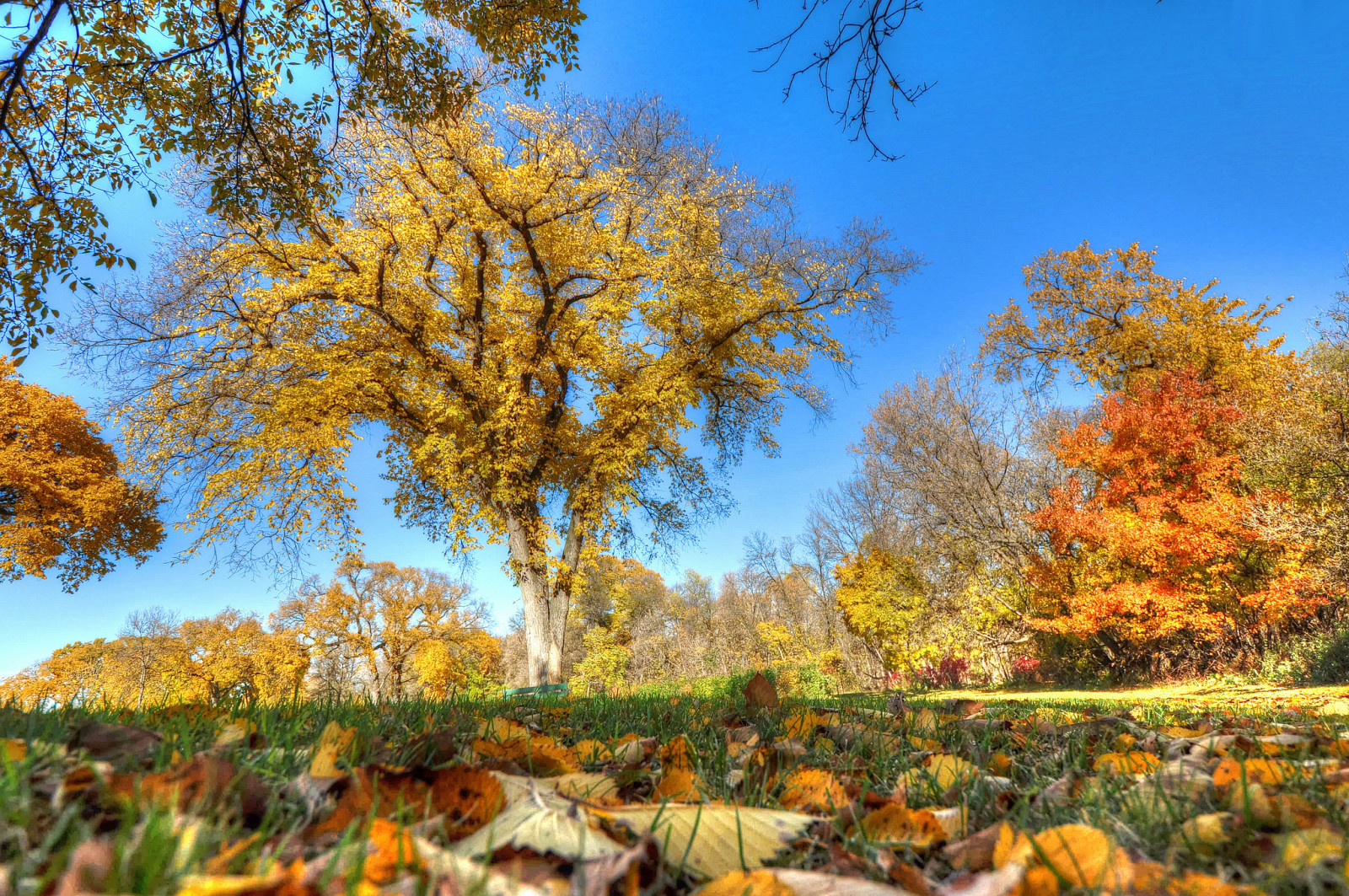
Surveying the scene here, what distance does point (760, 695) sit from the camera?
258 cm

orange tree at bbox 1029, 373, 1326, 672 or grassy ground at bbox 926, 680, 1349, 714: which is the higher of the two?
orange tree at bbox 1029, 373, 1326, 672

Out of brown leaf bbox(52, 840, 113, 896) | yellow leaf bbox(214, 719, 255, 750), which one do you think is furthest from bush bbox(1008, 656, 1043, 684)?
brown leaf bbox(52, 840, 113, 896)

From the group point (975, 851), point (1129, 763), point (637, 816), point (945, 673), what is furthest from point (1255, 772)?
point (945, 673)

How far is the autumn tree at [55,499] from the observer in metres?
16.4

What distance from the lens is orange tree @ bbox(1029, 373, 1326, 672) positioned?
41.3 ft

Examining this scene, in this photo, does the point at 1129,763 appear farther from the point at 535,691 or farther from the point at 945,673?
the point at 945,673

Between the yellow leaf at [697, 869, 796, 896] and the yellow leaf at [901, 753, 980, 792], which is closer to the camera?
the yellow leaf at [697, 869, 796, 896]

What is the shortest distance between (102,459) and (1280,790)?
26137 millimetres

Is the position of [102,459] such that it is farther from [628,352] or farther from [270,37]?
[270,37]

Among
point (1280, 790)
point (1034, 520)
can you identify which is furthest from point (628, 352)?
point (1280, 790)

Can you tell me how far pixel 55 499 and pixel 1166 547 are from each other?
92.9 feet

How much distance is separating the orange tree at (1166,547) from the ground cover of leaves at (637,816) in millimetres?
14079

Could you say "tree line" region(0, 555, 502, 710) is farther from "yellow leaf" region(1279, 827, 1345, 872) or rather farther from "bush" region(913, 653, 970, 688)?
"yellow leaf" region(1279, 827, 1345, 872)

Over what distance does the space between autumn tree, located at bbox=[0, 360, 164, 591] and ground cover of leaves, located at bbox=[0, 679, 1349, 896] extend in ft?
63.9
